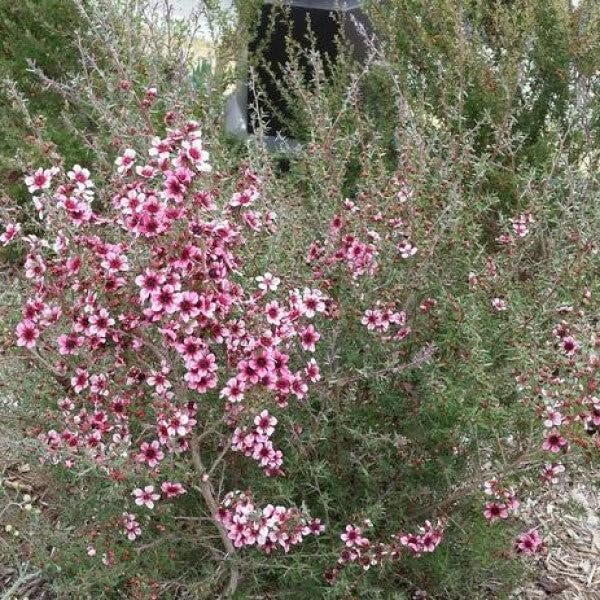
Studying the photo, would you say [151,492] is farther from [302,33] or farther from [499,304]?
[302,33]

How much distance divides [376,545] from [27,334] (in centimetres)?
111

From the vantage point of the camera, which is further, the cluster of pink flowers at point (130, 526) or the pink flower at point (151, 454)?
the cluster of pink flowers at point (130, 526)

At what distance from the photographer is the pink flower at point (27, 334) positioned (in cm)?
220

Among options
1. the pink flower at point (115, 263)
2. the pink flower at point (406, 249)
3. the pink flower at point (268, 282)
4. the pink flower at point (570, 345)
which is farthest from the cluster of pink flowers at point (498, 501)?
the pink flower at point (115, 263)

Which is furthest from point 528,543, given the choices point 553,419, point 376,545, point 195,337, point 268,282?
point 195,337

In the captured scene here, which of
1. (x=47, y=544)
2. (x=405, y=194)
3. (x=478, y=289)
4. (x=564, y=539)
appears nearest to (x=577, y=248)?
(x=478, y=289)

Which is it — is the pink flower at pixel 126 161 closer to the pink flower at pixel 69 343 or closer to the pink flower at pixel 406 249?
the pink flower at pixel 69 343

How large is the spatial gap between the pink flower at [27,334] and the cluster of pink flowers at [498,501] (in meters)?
1.21

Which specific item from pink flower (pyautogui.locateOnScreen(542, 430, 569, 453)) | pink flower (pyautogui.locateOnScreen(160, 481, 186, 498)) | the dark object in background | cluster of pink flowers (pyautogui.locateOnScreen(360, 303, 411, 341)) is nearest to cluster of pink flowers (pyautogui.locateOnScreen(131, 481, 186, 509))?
pink flower (pyautogui.locateOnScreen(160, 481, 186, 498))

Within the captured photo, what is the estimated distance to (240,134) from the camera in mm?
5953

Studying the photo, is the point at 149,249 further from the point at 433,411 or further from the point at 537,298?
the point at 537,298

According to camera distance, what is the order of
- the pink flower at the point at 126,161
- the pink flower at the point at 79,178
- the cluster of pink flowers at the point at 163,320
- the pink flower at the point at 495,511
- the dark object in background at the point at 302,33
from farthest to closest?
the dark object in background at the point at 302,33 → the pink flower at the point at 495,511 → the pink flower at the point at 79,178 → the pink flower at the point at 126,161 → the cluster of pink flowers at the point at 163,320

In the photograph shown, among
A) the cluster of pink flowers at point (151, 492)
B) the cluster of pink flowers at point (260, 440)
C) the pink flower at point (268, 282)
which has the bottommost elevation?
the cluster of pink flowers at point (151, 492)

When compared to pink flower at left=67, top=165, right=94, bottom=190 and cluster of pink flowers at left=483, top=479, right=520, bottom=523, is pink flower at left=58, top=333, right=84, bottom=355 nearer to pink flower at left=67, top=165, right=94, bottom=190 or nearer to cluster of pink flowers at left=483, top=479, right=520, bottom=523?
pink flower at left=67, top=165, right=94, bottom=190
